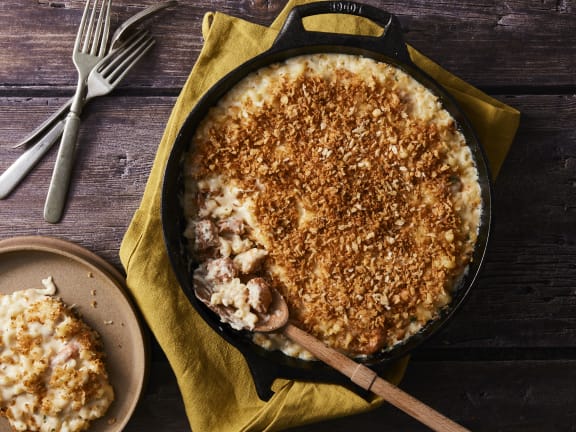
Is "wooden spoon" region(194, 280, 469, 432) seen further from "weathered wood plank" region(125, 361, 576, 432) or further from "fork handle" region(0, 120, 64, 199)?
"fork handle" region(0, 120, 64, 199)

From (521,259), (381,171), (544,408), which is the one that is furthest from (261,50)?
(544,408)

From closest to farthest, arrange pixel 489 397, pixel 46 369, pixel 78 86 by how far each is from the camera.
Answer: pixel 46 369 → pixel 78 86 → pixel 489 397

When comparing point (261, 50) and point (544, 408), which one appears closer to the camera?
point (261, 50)

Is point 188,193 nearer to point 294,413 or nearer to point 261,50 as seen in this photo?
point 261,50

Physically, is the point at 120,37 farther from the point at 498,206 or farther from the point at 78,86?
the point at 498,206

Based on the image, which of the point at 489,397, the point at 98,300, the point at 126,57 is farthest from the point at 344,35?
the point at 489,397

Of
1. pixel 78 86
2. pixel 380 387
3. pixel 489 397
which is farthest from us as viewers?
pixel 489 397
